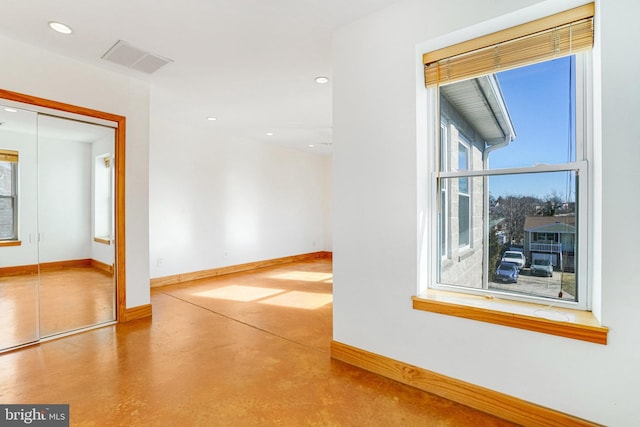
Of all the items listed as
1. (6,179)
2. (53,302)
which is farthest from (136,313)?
(6,179)

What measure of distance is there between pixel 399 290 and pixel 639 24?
→ 186 centimetres

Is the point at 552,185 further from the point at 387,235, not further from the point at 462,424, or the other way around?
the point at 462,424

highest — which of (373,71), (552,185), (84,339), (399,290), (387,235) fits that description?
(373,71)

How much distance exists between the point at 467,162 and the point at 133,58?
3101 millimetres

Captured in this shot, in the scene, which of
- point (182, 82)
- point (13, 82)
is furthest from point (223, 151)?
point (13, 82)

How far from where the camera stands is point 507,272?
6.50 feet

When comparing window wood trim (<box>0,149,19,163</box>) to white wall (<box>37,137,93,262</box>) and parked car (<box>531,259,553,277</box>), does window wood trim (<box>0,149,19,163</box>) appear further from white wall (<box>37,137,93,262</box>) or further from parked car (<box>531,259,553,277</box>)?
parked car (<box>531,259,553,277</box>)

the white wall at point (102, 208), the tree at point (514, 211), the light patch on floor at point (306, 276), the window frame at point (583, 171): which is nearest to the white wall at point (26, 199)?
the white wall at point (102, 208)

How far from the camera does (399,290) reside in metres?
2.10

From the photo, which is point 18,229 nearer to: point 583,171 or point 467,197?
point 467,197

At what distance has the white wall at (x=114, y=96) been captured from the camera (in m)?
2.58

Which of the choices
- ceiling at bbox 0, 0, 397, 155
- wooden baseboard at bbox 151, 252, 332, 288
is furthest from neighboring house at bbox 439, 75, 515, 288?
wooden baseboard at bbox 151, 252, 332, 288
